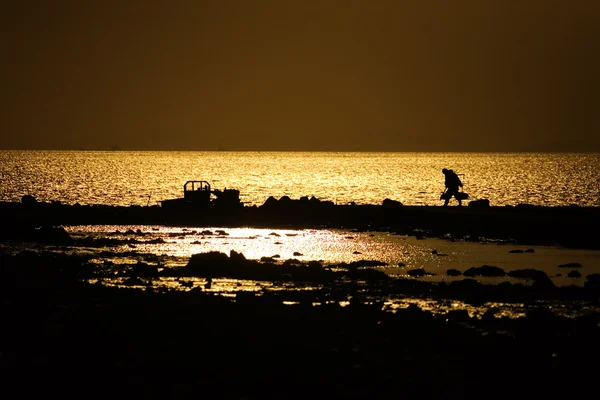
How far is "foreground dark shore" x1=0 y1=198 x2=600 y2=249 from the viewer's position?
46.7 metres

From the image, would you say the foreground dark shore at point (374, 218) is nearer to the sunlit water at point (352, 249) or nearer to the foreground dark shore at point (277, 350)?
the sunlit water at point (352, 249)

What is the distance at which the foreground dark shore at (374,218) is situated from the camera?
46.7m

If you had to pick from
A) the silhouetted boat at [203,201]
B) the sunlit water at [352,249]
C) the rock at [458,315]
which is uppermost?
the silhouetted boat at [203,201]

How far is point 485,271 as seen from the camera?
3291 cm

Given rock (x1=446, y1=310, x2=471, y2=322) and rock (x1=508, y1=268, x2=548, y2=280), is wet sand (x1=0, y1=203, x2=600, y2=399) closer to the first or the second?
rock (x1=446, y1=310, x2=471, y2=322)

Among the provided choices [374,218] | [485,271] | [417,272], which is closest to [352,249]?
[417,272]

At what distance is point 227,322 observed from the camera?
22406mm

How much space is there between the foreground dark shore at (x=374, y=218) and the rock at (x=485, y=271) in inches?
443

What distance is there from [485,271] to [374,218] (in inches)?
1020

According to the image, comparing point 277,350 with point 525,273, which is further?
point 525,273

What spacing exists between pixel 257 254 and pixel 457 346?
2076cm

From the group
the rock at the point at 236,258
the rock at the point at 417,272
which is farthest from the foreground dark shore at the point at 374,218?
the rock at the point at 236,258

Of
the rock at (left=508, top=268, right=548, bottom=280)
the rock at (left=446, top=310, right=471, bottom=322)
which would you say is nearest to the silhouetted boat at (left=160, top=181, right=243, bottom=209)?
the rock at (left=508, top=268, right=548, bottom=280)

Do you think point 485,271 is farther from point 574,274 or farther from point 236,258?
point 236,258
